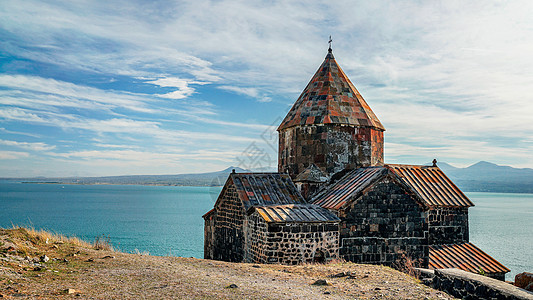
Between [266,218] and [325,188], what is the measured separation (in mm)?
3925

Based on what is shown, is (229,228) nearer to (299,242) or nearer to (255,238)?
(255,238)

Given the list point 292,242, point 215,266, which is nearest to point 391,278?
point 292,242

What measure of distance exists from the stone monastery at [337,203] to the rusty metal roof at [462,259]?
46 millimetres

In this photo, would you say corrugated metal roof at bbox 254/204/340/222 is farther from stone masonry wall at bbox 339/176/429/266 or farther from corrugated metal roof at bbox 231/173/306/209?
corrugated metal roof at bbox 231/173/306/209

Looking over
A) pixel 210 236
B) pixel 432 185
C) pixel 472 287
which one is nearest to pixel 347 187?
pixel 432 185

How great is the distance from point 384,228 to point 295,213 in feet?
10.1

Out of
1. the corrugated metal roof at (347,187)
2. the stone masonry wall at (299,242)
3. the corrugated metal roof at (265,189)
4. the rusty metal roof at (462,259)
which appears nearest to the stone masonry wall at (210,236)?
the corrugated metal roof at (265,189)

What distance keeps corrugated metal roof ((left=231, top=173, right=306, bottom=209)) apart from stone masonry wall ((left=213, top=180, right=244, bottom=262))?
0.35 metres

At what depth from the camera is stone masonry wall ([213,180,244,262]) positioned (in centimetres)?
1355

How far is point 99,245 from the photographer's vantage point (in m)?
11.8

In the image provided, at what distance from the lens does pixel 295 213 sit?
40.4 ft

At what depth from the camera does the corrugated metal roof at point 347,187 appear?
41.9 ft

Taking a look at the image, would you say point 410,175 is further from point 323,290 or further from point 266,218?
point 323,290

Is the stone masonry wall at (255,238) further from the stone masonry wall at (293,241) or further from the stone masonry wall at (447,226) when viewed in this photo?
the stone masonry wall at (447,226)
